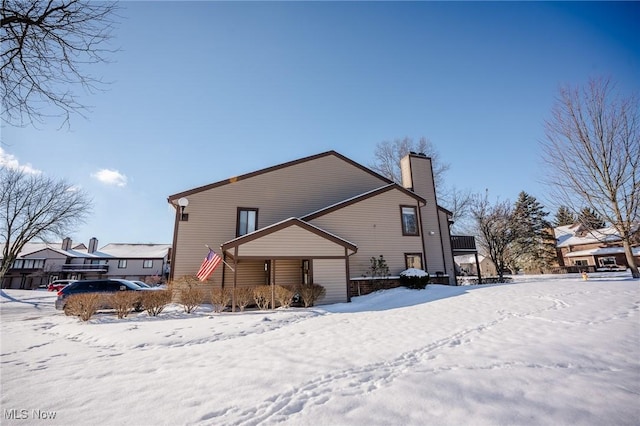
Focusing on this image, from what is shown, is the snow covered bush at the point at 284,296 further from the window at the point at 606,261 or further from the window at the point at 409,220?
the window at the point at 606,261

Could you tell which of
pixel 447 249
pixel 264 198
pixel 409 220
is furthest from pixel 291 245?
pixel 447 249

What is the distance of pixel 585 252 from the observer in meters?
34.3

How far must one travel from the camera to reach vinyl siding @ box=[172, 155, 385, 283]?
47.2 ft

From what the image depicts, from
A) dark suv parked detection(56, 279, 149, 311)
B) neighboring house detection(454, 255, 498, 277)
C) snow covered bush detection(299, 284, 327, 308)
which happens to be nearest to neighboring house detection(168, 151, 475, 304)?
snow covered bush detection(299, 284, 327, 308)

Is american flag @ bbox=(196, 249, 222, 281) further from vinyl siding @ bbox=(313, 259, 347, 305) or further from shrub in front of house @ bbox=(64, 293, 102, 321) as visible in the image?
vinyl siding @ bbox=(313, 259, 347, 305)

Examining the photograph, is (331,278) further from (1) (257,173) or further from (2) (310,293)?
(1) (257,173)

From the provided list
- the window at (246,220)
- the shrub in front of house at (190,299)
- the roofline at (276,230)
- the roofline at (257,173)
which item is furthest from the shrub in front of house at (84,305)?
A: the window at (246,220)

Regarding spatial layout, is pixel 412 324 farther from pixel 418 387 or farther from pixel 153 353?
pixel 153 353

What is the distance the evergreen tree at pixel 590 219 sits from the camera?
1144cm

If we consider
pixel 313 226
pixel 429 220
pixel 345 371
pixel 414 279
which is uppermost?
pixel 429 220

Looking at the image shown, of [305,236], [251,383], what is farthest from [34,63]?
[305,236]

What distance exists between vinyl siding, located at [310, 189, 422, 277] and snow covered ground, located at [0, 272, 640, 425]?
24.3ft

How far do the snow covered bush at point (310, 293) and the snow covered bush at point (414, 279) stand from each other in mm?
5170

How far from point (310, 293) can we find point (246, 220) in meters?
6.44
